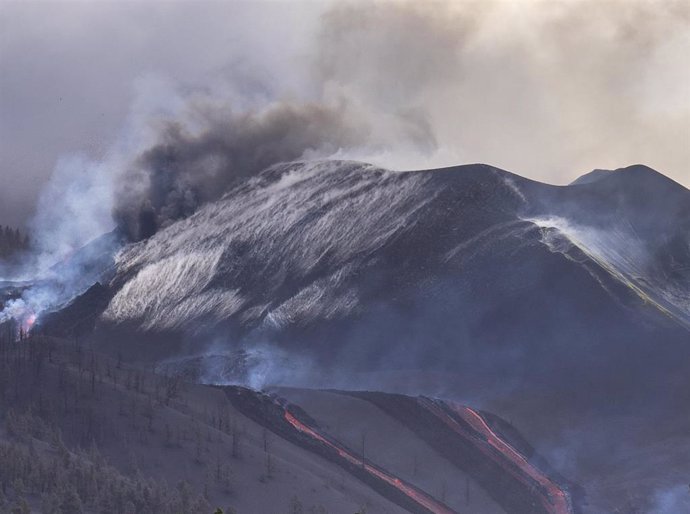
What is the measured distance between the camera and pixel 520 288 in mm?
185250

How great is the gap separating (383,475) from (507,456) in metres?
10.9

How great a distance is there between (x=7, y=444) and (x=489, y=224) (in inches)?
3243

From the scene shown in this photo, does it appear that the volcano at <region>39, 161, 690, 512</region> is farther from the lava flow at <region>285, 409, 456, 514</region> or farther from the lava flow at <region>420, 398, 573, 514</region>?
the lava flow at <region>285, 409, 456, 514</region>

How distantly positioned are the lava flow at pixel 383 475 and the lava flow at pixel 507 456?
8.24 m

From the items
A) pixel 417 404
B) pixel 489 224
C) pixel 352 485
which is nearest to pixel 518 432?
pixel 417 404

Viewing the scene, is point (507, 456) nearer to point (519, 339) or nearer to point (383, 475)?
point (383, 475)

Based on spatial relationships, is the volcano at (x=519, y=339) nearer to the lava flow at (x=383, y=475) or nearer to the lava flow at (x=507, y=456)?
the lava flow at (x=507, y=456)

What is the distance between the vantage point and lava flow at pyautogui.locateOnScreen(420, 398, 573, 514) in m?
143

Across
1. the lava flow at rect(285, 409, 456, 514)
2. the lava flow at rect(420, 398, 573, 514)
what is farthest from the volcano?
the lava flow at rect(285, 409, 456, 514)

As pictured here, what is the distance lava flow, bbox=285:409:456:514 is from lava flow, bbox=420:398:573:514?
8.24 meters

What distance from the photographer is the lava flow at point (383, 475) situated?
141750mm

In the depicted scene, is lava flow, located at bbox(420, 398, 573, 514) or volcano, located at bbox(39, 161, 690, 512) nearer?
lava flow, located at bbox(420, 398, 573, 514)

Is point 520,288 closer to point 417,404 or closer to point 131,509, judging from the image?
point 417,404

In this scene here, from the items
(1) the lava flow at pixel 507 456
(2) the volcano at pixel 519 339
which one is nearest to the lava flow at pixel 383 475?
(1) the lava flow at pixel 507 456
